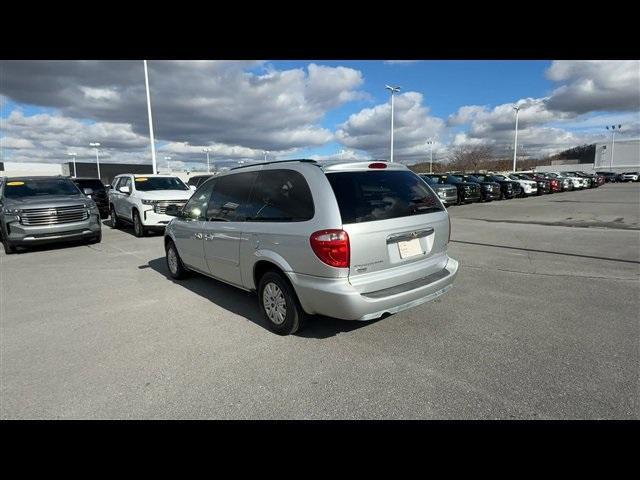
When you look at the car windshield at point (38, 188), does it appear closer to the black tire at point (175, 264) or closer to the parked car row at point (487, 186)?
the black tire at point (175, 264)

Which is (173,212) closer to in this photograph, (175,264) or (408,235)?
(175,264)

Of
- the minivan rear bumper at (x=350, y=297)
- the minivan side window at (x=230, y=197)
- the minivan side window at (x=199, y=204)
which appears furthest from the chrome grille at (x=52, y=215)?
the minivan rear bumper at (x=350, y=297)

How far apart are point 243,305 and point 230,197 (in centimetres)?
147

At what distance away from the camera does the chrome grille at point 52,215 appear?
8781 mm

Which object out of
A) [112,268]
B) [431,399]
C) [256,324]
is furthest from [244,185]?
[112,268]

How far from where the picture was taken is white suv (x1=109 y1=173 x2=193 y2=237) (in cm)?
1090

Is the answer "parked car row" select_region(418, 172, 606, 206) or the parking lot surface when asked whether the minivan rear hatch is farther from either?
"parked car row" select_region(418, 172, 606, 206)

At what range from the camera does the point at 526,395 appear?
9.16 feet

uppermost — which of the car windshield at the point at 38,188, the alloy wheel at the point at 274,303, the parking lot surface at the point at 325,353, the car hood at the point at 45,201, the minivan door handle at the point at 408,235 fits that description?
the car windshield at the point at 38,188

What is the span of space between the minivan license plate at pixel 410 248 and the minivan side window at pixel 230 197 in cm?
188

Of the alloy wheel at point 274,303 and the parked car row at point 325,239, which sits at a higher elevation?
the parked car row at point 325,239

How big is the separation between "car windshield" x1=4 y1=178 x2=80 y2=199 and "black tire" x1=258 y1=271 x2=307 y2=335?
892 centimetres

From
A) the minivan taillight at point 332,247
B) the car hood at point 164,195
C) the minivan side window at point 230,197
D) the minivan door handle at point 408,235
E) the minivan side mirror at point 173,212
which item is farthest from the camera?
the car hood at point 164,195
